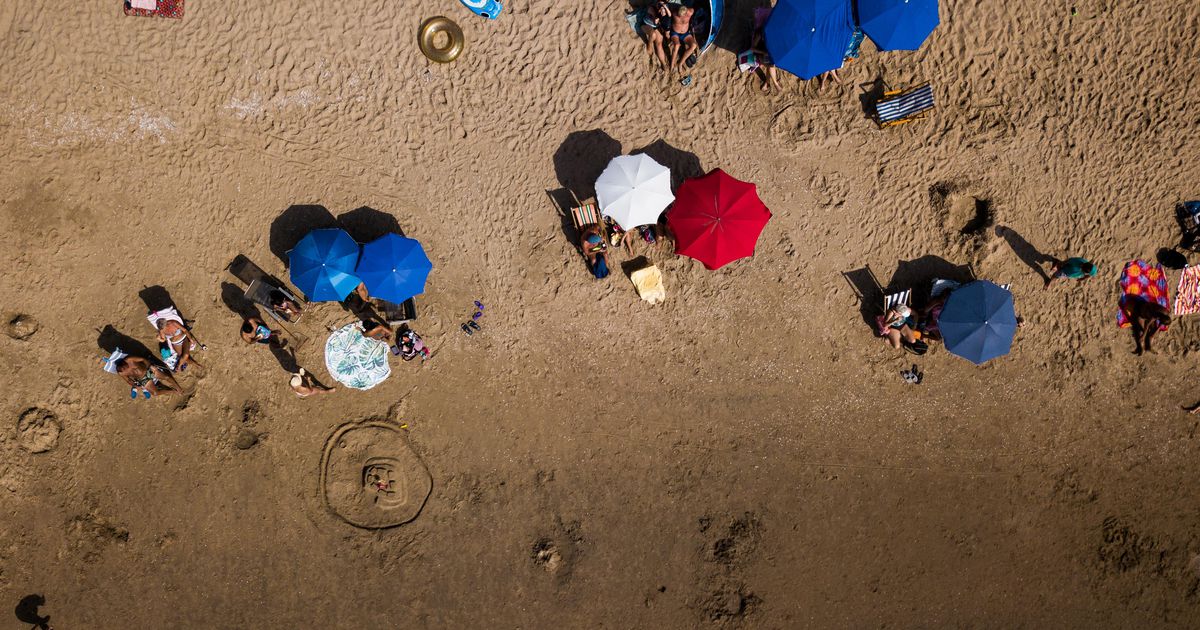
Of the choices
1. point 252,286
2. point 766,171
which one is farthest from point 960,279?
point 252,286

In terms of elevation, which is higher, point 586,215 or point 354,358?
point 586,215

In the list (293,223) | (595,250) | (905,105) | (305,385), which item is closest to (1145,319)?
(905,105)

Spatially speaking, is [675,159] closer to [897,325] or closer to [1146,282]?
[897,325]

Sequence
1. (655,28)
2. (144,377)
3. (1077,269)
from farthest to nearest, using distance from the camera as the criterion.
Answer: (144,377)
(655,28)
(1077,269)

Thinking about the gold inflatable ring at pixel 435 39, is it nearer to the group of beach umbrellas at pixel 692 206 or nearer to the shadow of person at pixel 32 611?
the group of beach umbrellas at pixel 692 206

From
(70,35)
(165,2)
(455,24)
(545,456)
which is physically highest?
(455,24)

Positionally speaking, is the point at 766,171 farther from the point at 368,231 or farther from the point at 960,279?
the point at 368,231

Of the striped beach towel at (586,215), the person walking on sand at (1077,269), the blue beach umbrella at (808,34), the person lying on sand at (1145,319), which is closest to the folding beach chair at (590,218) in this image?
the striped beach towel at (586,215)
